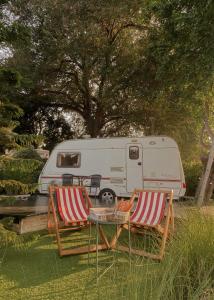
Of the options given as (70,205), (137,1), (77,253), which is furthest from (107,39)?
(77,253)

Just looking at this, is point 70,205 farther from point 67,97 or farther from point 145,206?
point 67,97

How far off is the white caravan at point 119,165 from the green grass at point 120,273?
5.64 meters

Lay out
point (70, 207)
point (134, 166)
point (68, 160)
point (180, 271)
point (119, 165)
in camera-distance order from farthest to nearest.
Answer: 1. point (68, 160)
2. point (119, 165)
3. point (134, 166)
4. point (70, 207)
5. point (180, 271)

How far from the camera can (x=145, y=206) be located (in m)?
6.52

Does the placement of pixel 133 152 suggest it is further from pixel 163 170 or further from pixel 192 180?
pixel 192 180

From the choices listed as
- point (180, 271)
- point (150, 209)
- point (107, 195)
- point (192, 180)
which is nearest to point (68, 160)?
point (107, 195)

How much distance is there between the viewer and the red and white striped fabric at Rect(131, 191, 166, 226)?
20.1ft

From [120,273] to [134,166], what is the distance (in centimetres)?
861

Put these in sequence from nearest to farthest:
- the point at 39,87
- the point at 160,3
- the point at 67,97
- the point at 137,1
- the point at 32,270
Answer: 1. the point at 32,270
2. the point at 160,3
3. the point at 137,1
4. the point at 39,87
5. the point at 67,97

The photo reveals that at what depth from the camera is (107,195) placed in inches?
485

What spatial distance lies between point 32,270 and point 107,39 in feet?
39.1

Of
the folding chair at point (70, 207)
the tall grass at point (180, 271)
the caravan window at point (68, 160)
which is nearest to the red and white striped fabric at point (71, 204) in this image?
the folding chair at point (70, 207)

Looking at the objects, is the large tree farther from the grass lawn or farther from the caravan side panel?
the grass lawn

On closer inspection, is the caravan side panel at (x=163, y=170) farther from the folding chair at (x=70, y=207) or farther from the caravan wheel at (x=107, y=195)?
the folding chair at (x=70, y=207)
